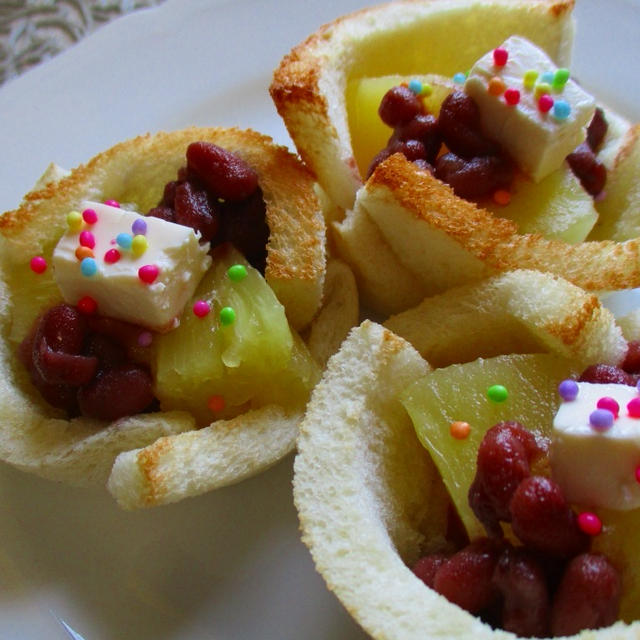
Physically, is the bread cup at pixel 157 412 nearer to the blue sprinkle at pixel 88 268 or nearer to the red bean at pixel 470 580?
the blue sprinkle at pixel 88 268

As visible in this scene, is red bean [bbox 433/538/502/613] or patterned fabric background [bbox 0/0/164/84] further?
patterned fabric background [bbox 0/0/164/84]

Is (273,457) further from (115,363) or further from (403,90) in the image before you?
(403,90)

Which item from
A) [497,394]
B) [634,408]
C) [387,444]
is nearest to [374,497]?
[387,444]

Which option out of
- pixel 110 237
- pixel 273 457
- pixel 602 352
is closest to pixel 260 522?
pixel 273 457

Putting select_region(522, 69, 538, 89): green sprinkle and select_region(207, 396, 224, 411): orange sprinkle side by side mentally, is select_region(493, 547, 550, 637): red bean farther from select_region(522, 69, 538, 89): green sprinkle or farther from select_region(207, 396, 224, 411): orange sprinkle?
select_region(522, 69, 538, 89): green sprinkle

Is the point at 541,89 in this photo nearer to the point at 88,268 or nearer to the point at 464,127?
the point at 464,127

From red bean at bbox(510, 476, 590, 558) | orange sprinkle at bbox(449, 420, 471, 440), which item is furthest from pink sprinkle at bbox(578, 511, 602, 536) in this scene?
orange sprinkle at bbox(449, 420, 471, 440)

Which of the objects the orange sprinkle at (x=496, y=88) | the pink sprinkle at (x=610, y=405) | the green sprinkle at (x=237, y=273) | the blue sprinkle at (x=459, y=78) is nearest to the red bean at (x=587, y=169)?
the orange sprinkle at (x=496, y=88)
